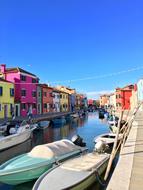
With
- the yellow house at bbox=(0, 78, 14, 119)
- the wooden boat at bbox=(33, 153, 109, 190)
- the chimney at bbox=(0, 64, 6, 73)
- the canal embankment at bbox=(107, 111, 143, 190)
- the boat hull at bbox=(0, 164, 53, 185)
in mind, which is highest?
the chimney at bbox=(0, 64, 6, 73)

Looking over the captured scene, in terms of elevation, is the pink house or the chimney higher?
the chimney

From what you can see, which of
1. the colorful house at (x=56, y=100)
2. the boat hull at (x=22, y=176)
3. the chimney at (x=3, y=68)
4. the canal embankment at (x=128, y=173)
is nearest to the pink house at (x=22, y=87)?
the chimney at (x=3, y=68)

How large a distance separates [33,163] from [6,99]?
34.8 meters

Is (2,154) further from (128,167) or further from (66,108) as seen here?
(66,108)

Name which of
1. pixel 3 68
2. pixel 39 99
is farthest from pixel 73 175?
pixel 39 99

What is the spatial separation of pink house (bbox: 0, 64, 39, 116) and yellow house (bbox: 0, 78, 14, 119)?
2429 millimetres

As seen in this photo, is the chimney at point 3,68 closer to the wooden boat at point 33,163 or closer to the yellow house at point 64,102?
the yellow house at point 64,102

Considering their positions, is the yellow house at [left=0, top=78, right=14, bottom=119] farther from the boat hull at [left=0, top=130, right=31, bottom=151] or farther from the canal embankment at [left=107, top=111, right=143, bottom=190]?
the canal embankment at [left=107, top=111, right=143, bottom=190]

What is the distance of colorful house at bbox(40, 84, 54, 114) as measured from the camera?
2604 inches

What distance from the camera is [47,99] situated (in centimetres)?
6881

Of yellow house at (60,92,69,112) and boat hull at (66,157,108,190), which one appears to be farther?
yellow house at (60,92,69,112)

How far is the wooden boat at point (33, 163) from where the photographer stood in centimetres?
1273

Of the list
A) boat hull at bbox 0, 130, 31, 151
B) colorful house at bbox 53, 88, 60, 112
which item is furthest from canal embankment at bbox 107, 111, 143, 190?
colorful house at bbox 53, 88, 60, 112

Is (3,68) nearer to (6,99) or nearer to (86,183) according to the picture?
(6,99)
